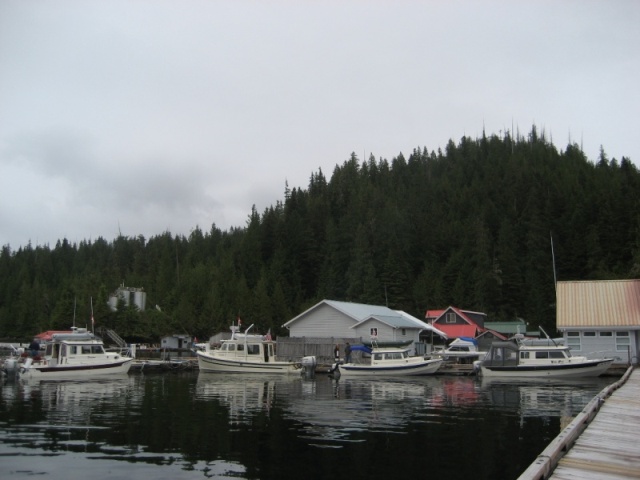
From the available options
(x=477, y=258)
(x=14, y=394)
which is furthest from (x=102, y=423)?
(x=477, y=258)

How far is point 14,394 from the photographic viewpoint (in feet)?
95.1

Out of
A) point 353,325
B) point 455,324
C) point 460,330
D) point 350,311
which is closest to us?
point 353,325

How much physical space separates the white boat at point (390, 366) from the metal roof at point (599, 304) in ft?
31.3

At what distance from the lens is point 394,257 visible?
8931 centimetres

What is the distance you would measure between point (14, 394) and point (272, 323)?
4884cm

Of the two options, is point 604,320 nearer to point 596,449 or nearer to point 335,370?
point 335,370

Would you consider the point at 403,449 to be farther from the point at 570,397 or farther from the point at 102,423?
the point at 570,397

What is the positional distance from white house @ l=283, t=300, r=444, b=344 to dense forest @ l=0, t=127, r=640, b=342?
67.7ft

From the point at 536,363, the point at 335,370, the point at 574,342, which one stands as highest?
the point at 574,342

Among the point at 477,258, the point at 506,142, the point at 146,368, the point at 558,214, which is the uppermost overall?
the point at 506,142

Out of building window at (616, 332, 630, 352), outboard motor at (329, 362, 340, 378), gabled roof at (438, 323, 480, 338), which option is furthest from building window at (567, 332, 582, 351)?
gabled roof at (438, 323, 480, 338)

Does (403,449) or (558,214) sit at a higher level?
(558,214)

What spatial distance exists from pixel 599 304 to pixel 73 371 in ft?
121

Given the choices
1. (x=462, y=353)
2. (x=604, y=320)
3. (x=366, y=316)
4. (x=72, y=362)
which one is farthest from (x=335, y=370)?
(x=604, y=320)
